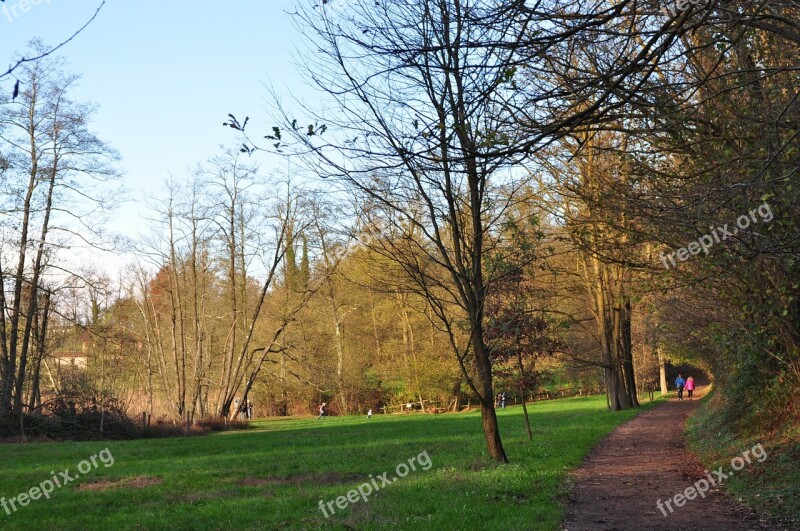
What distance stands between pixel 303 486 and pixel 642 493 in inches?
217

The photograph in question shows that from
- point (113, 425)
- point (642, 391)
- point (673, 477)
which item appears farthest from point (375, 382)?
point (673, 477)

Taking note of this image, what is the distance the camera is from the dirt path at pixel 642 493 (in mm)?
8047

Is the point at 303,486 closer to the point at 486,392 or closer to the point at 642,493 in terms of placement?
the point at 486,392

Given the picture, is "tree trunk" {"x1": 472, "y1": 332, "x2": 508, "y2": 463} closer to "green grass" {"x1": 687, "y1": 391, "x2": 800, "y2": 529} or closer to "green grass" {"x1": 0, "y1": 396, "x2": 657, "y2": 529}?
"green grass" {"x1": 0, "y1": 396, "x2": 657, "y2": 529}

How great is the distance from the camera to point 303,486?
39.3ft

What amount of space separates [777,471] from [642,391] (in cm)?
4908

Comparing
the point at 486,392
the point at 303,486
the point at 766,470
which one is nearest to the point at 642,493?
the point at 766,470

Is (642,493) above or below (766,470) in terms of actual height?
below

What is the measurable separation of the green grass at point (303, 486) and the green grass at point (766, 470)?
2436 mm

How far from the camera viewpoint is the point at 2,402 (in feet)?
79.7

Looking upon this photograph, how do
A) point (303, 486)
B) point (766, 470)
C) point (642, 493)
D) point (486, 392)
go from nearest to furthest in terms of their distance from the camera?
point (642, 493) < point (766, 470) < point (303, 486) < point (486, 392)

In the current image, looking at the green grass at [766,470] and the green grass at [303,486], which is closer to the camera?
the green grass at [766,470]

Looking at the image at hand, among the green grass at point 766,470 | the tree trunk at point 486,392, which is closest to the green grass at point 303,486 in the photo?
the tree trunk at point 486,392

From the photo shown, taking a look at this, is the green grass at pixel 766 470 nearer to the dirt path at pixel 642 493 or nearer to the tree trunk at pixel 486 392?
the dirt path at pixel 642 493
